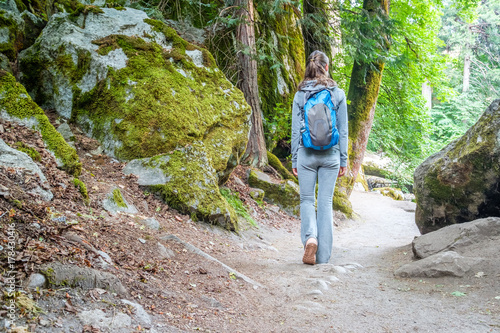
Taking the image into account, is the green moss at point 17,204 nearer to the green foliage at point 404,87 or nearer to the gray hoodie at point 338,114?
the gray hoodie at point 338,114

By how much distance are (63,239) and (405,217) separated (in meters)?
10.4

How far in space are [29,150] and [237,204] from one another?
3.73m

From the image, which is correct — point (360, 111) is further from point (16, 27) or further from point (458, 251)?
point (16, 27)

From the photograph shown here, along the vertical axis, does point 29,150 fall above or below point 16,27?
below

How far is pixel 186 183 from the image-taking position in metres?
5.25

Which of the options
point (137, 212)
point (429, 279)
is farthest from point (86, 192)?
point (429, 279)

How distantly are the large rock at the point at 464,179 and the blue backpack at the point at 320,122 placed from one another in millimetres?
1668

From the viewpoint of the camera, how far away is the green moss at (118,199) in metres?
4.22

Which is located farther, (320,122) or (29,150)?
(320,122)

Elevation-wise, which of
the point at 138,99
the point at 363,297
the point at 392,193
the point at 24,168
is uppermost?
the point at 138,99

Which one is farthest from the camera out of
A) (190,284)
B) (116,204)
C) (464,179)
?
(464,179)

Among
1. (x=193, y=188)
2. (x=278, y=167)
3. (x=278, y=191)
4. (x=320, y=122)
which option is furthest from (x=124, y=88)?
(x=278, y=167)

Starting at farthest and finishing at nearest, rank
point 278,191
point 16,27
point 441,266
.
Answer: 1. point 278,191
2. point 16,27
3. point 441,266

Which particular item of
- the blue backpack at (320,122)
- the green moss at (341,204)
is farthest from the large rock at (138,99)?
the green moss at (341,204)
